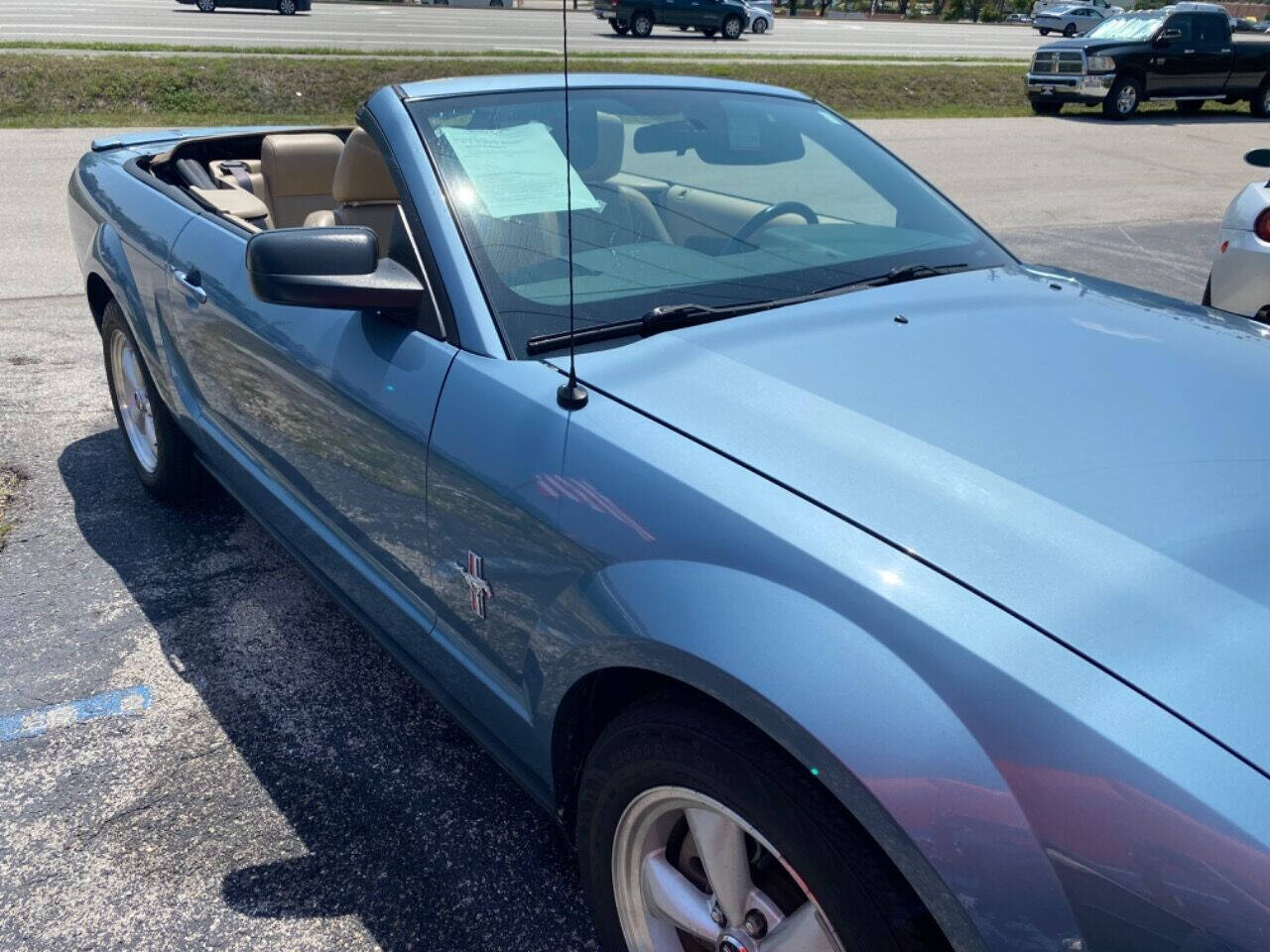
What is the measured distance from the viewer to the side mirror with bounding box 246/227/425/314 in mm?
2217

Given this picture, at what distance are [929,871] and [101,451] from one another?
4.21m

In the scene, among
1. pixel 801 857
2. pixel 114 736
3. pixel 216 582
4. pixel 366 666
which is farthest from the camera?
pixel 216 582

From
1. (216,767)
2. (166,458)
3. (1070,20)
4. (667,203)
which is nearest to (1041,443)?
(667,203)

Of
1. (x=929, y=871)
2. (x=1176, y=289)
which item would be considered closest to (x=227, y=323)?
(x=929, y=871)

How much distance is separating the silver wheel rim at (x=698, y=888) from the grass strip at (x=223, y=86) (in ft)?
42.1

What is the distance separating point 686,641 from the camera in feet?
5.25

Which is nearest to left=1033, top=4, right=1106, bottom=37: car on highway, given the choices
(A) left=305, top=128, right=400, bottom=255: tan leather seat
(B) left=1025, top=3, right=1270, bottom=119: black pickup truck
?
(B) left=1025, top=3, right=1270, bottom=119: black pickup truck

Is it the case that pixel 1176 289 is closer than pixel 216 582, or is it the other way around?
pixel 216 582

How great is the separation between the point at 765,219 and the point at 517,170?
2.10 feet

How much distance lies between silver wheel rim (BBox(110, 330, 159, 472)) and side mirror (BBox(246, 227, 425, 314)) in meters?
2.00

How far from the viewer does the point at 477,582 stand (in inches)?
83.6

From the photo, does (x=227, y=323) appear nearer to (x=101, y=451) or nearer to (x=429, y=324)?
(x=429, y=324)

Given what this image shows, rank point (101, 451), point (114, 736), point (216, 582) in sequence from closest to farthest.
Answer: point (114, 736)
point (216, 582)
point (101, 451)

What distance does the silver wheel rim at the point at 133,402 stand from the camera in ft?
13.3
